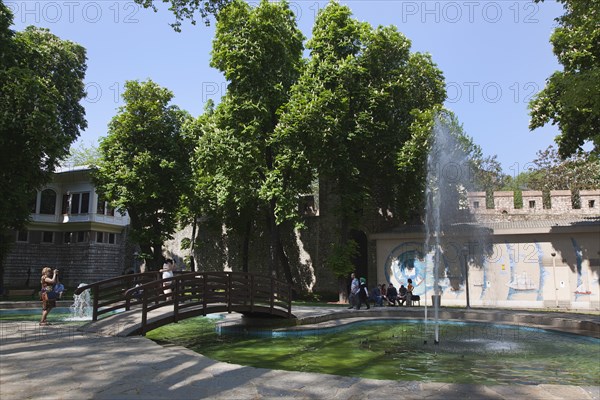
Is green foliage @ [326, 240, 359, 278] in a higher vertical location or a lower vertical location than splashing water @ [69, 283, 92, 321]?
higher

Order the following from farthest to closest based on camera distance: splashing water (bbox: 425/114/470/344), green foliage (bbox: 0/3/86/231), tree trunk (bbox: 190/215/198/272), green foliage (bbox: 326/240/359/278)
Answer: tree trunk (bbox: 190/215/198/272)
green foliage (bbox: 326/240/359/278)
splashing water (bbox: 425/114/470/344)
green foliage (bbox: 0/3/86/231)

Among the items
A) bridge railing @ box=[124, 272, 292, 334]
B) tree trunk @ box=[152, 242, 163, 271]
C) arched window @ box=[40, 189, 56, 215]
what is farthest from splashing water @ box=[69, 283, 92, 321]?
arched window @ box=[40, 189, 56, 215]

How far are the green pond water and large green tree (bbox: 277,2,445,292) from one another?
958 cm

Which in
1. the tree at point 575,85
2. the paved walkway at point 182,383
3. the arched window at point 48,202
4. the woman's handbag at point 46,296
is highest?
the tree at point 575,85

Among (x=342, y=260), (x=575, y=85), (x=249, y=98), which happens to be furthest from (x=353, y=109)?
(x=575, y=85)

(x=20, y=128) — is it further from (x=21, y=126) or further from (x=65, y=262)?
(x=65, y=262)

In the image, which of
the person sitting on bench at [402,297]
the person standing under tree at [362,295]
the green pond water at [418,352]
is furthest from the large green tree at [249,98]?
the green pond water at [418,352]

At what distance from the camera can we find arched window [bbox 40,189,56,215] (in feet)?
132

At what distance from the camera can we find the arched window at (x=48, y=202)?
4012 centimetres

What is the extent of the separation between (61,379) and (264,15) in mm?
21567

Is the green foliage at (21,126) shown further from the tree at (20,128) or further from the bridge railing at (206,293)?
the bridge railing at (206,293)

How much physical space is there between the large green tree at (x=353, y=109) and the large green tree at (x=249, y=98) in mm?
1411

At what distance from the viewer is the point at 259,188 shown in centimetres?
2427

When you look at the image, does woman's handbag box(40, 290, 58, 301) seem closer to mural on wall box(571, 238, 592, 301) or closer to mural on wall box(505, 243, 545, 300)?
mural on wall box(505, 243, 545, 300)
